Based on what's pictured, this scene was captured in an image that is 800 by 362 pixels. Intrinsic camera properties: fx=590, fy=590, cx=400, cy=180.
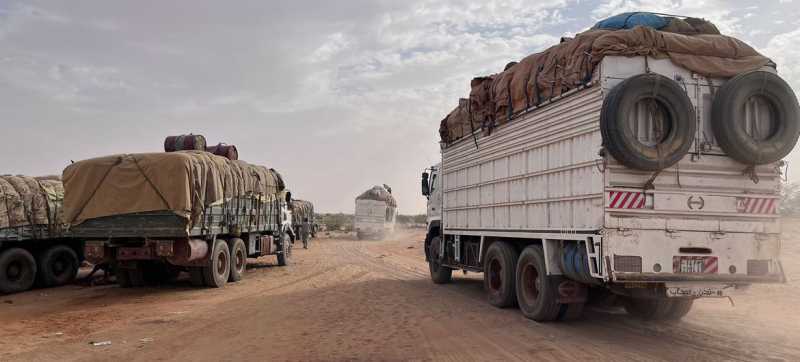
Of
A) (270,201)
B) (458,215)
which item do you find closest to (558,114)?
(458,215)

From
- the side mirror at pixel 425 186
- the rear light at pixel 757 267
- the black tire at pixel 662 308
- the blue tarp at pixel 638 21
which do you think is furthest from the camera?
the side mirror at pixel 425 186

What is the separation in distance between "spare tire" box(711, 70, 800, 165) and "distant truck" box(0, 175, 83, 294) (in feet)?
45.3

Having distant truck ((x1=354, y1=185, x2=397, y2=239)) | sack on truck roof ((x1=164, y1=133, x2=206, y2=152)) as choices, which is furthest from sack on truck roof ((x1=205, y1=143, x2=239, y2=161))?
distant truck ((x1=354, y1=185, x2=397, y2=239))

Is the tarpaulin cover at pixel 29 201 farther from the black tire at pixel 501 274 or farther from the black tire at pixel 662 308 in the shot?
the black tire at pixel 662 308

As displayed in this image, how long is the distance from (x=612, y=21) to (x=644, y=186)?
9.08 feet

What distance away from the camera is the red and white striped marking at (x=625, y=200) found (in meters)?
7.06

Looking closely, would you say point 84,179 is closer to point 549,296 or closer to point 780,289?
point 549,296

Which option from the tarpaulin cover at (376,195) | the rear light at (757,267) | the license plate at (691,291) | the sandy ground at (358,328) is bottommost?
the sandy ground at (358,328)

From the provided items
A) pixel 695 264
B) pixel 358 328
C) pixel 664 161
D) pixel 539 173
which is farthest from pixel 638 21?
pixel 358 328

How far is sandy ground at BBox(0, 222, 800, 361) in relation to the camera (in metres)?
6.93

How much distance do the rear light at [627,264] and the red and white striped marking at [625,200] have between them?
1.97 ft

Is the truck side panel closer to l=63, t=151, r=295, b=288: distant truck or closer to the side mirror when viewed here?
the side mirror

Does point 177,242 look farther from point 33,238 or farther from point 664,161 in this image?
point 664,161

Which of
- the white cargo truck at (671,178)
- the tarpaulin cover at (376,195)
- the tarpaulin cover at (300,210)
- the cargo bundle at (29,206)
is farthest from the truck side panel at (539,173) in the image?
the tarpaulin cover at (376,195)
